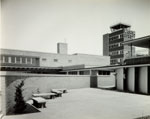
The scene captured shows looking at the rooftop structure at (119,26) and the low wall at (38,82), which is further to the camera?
the rooftop structure at (119,26)

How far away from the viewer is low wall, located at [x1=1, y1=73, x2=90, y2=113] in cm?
809

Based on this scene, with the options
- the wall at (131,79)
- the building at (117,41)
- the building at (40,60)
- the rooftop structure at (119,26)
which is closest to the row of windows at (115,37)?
the building at (117,41)

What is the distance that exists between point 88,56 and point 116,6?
27935 mm

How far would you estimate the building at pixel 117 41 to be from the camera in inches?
1934

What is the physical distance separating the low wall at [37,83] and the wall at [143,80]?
674 centimetres

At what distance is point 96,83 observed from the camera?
20266 millimetres

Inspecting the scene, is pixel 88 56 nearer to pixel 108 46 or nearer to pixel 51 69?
pixel 51 69

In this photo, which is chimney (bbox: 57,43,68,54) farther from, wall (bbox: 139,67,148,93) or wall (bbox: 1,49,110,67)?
wall (bbox: 139,67,148,93)

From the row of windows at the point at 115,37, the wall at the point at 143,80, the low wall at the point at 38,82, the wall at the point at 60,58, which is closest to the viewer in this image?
the low wall at the point at 38,82

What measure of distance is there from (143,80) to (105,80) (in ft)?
24.7

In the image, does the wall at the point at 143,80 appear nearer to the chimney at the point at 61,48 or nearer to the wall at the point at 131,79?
the wall at the point at 131,79

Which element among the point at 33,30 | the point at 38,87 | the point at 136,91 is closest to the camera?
the point at 33,30

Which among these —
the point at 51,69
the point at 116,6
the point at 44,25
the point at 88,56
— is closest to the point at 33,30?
the point at 44,25

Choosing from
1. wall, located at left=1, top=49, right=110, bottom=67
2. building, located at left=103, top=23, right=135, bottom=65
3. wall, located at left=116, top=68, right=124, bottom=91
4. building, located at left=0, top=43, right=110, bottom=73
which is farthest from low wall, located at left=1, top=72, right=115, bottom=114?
building, located at left=103, top=23, right=135, bottom=65
